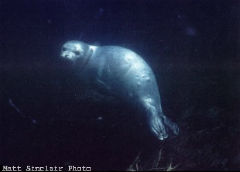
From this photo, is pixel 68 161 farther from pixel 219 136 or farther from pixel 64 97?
pixel 219 136

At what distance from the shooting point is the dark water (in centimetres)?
452

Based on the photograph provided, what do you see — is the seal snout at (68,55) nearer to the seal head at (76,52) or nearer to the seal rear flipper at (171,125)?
the seal head at (76,52)

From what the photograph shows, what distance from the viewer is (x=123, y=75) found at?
4285 mm

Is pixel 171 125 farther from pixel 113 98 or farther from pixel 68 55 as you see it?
pixel 68 55

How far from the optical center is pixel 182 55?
5.22 metres

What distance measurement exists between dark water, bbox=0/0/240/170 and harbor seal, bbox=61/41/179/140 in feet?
0.96

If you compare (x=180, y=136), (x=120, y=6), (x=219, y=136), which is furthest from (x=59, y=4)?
(x=219, y=136)

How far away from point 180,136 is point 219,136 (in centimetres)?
62

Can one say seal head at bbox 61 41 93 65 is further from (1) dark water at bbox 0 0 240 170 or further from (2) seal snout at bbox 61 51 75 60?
(1) dark water at bbox 0 0 240 170

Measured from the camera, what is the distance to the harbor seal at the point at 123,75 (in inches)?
164

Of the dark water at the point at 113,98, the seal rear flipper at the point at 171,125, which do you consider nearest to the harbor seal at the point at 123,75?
the seal rear flipper at the point at 171,125

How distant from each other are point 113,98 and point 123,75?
51 cm

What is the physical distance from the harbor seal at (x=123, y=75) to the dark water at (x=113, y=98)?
0.29 metres

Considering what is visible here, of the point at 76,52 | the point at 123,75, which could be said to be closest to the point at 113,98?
the point at 123,75
